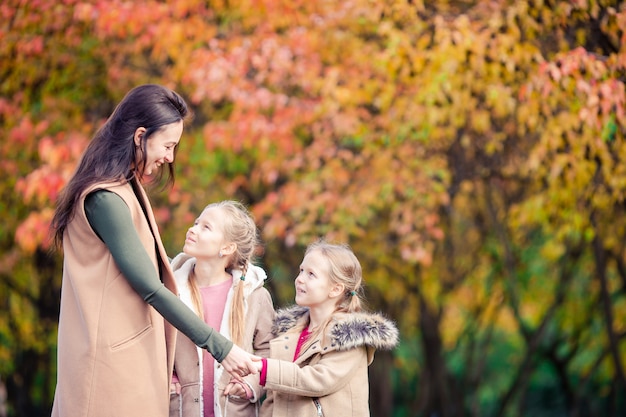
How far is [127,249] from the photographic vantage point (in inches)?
109

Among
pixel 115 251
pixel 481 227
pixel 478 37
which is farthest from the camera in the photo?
pixel 481 227

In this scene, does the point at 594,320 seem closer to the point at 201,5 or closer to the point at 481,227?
the point at 481,227

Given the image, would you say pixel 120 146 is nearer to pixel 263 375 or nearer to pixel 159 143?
pixel 159 143

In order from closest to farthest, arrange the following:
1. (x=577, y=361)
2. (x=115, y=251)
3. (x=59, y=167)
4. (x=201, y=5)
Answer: (x=115, y=251) < (x=59, y=167) < (x=201, y=5) < (x=577, y=361)

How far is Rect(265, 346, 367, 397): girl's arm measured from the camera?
3229 mm

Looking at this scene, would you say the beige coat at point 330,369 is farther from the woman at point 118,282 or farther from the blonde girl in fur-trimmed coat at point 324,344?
the woman at point 118,282

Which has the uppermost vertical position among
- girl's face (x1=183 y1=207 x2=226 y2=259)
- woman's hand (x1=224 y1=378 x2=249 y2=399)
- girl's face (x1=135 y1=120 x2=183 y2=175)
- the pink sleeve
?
girl's face (x1=135 y1=120 x2=183 y2=175)

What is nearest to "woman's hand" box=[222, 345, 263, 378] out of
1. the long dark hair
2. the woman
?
the woman

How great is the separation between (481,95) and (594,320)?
16.3 feet

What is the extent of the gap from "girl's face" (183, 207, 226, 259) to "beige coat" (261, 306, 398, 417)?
47cm

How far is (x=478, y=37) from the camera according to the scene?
5820 mm

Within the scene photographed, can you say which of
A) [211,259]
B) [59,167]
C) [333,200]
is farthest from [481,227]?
[211,259]

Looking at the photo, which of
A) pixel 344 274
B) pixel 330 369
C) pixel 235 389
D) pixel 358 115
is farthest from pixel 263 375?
pixel 358 115

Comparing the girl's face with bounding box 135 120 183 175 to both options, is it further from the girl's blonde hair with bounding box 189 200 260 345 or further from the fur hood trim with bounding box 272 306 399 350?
the fur hood trim with bounding box 272 306 399 350
